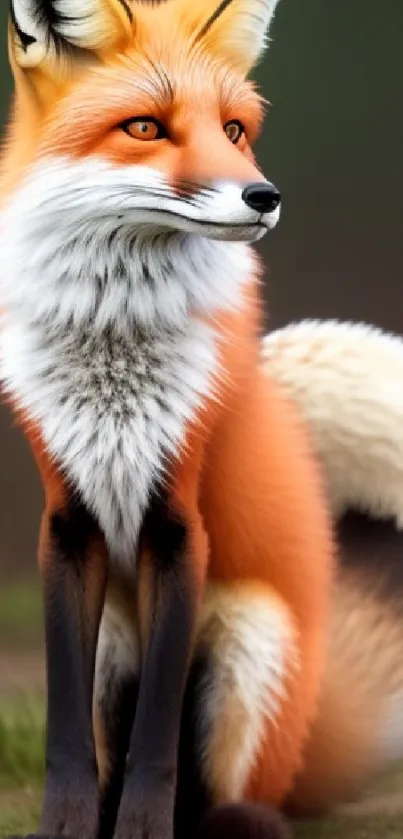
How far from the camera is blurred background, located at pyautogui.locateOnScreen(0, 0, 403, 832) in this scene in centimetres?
186

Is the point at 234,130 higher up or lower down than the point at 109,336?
higher up

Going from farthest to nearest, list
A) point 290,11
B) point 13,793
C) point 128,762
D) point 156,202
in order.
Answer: point 290,11
point 13,793
point 128,762
point 156,202

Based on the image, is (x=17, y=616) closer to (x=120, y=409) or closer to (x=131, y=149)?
(x=120, y=409)

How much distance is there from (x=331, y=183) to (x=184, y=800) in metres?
0.94

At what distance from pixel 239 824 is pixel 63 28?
2.68 ft

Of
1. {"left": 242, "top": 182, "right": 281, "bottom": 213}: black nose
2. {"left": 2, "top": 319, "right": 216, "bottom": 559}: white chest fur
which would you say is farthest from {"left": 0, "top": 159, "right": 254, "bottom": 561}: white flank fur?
{"left": 242, "top": 182, "right": 281, "bottom": 213}: black nose

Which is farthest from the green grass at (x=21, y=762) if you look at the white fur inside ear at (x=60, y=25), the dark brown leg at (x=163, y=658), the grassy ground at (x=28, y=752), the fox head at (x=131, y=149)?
the white fur inside ear at (x=60, y=25)

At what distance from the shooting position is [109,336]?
52.5 inches

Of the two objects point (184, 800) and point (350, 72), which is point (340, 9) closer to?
point (350, 72)

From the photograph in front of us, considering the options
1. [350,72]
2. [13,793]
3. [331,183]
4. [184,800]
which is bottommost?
[13,793]

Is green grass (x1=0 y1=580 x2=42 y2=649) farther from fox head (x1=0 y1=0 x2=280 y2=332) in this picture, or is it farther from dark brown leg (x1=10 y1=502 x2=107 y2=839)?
fox head (x1=0 y1=0 x2=280 y2=332)

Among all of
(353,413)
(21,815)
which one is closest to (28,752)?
(21,815)

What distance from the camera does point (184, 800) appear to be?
1.41 metres

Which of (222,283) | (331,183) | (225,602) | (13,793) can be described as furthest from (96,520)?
(331,183)
